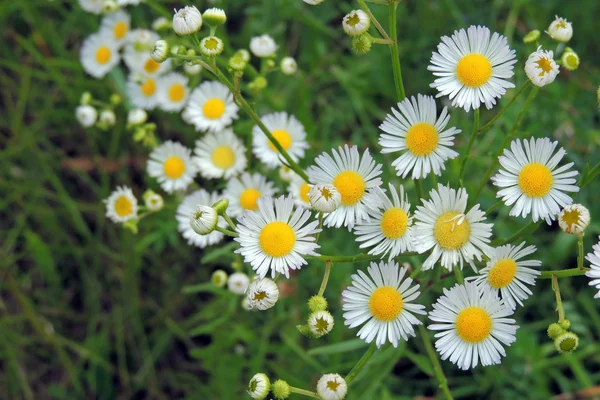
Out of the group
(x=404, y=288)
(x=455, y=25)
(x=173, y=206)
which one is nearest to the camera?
(x=404, y=288)

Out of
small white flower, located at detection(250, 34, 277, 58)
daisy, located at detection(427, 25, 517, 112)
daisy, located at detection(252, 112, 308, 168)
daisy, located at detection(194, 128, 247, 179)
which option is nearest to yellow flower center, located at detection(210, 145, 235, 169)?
daisy, located at detection(194, 128, 247, 179)

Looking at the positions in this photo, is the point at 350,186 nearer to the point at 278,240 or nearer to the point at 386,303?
the point at 278,240

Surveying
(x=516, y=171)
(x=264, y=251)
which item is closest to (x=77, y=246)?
(x=264, y=251)

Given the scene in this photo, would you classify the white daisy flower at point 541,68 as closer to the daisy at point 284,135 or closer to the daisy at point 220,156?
the daisy at point 284,135

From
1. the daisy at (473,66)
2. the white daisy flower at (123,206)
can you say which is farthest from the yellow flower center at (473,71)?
the white daisy flower at (123,206)

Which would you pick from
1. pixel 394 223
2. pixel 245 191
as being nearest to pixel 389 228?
pixel 394 223

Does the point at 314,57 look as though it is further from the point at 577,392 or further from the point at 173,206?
the point at 577,392
